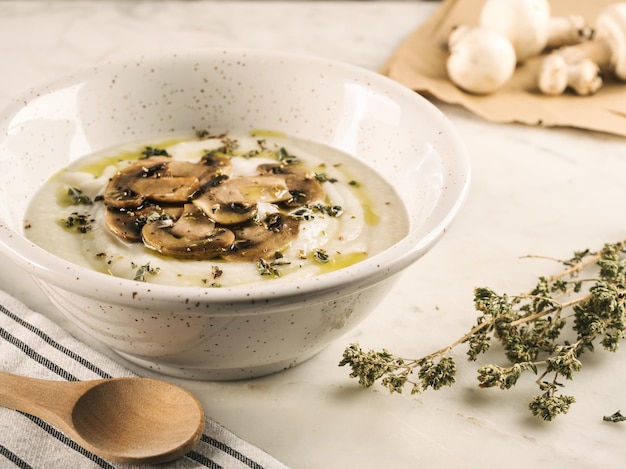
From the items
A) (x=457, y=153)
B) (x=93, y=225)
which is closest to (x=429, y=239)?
(x=457, y=153)

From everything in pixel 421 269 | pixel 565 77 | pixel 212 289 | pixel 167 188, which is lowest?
pixel 421 269

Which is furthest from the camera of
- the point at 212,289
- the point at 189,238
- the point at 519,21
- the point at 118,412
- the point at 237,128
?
the point at 519,21

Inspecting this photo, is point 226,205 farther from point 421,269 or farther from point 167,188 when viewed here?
point 421,269

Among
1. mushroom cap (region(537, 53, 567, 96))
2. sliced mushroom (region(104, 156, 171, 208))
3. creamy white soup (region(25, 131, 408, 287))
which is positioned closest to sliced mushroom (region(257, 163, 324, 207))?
creamy white soup (region(25, 131, 408, 287))

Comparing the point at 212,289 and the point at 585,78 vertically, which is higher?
the point at 212,289

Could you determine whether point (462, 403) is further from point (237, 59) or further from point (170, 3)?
point (170, 3)

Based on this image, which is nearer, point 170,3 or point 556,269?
point 556,269

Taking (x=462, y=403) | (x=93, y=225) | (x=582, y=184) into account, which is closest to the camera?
(x=462, y=403)

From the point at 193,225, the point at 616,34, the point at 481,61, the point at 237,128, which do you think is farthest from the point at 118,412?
the point at 616,34
